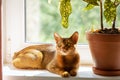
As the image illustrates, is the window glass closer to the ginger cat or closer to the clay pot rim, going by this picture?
the ginger cat

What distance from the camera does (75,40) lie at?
1424 mm

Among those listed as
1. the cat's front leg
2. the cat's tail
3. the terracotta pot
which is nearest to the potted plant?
the terracotta pot

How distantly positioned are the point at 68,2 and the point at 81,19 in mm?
272

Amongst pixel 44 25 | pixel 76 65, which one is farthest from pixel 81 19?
pixel 76 65

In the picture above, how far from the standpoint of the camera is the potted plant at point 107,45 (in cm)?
135

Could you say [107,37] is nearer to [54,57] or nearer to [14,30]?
[54,57]

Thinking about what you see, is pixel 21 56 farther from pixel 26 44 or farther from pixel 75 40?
pixel 75 40

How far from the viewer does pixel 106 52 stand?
1.37m

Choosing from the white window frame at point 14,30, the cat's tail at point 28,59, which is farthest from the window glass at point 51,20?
the cat's tail at point 28,59

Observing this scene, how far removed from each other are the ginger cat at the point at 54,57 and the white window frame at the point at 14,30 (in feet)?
0.40

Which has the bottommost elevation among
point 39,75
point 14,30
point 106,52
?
point 39,75

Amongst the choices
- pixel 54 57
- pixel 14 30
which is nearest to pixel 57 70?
pixel 54 57

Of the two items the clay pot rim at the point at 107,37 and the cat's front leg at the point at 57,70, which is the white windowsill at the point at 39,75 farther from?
the clay pot rim at the point at 107,37

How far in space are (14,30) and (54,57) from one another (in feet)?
1.05
